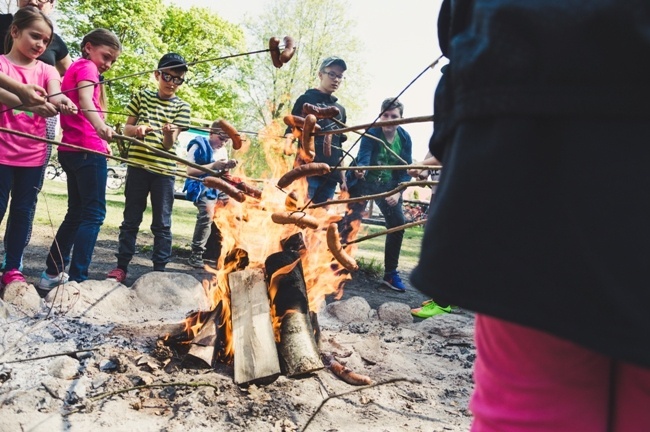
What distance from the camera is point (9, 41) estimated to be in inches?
156

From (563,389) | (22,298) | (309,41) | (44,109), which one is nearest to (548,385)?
(563,389)

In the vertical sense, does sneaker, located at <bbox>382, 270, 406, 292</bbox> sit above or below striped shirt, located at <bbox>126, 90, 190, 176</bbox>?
below

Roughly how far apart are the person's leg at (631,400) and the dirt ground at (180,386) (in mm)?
1476

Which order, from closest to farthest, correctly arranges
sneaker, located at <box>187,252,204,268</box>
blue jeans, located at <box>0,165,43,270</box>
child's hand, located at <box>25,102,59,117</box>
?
1. child's hand, located at <box>25,102,59,117</box>
2. blue jeans, located at <box>0,165,43,270</box>
3. sneaker, located at <box>187,252,204,268</box>

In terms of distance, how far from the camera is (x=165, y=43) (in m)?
26.8

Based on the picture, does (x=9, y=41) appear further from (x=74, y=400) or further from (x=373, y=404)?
(x=373, y=404)

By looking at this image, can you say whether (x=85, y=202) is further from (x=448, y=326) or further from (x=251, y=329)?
(x=448, y=326)

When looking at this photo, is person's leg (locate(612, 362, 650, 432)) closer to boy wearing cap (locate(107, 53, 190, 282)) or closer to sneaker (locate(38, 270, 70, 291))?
sneaker (locate(38, 270, 70, 291))

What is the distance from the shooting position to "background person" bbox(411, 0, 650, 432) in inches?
28.0

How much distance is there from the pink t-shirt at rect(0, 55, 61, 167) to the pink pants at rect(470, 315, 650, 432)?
12.5 feet

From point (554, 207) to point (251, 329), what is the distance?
2.31 m

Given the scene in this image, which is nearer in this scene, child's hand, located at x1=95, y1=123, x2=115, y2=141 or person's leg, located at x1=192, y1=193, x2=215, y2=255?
child's hand, located at x1=95, y1=123, x2=115, y2=141

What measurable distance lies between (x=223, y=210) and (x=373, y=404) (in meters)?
1.67

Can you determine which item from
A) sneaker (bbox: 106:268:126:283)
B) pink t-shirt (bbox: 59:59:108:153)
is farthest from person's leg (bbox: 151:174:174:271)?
pink t-shirt (bbox: 59:59:108:153)
